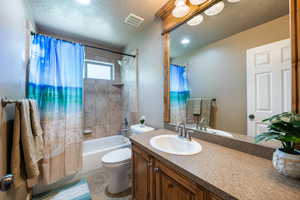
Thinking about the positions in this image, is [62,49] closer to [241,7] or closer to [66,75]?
[66,75]

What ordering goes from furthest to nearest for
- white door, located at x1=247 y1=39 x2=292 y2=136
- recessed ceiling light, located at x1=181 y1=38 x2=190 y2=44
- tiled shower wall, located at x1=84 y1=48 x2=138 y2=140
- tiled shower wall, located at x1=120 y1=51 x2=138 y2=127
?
1. tiled shower wall, located at x1=84 y1=48 x2=138 y2=140
2. tiled shower wall, located at x1=120 y1=51 x2=138 y2=127
3. recessed ceiling light, located at x1=181 y1=38 x2=190 y2=44
4. white door, located at x1=247 y1=39 x2=292 y2=136

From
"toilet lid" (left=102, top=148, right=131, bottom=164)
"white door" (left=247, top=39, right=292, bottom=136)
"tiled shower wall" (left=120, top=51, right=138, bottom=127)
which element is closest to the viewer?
"white door" (left=247, top=39, right=292, bottom=136)

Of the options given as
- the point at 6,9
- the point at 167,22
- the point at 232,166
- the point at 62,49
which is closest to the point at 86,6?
the point at 62,49

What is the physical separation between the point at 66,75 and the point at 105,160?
1.39 metres

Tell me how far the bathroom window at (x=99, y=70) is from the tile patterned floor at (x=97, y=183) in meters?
1.93

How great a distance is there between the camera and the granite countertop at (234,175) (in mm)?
513

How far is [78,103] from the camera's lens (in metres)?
1.85

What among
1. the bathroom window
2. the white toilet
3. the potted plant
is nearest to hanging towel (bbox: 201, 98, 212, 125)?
the potted plant

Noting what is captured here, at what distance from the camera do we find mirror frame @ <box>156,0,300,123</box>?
0.72m

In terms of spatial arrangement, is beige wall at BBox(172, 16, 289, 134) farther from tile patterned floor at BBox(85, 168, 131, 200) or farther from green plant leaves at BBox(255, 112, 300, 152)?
tile patterned floor at BBox(85, 168, 131, 200)

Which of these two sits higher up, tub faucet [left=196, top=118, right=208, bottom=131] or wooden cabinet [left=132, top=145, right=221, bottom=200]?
tub faucet [left=196, top=118, right=208, bottom=131]

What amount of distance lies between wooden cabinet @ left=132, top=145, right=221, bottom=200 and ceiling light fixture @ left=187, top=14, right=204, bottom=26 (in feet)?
4.88

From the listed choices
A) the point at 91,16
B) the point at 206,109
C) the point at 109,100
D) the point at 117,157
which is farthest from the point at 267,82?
the point at 109,100

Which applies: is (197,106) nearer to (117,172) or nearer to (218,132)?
(218,132)
